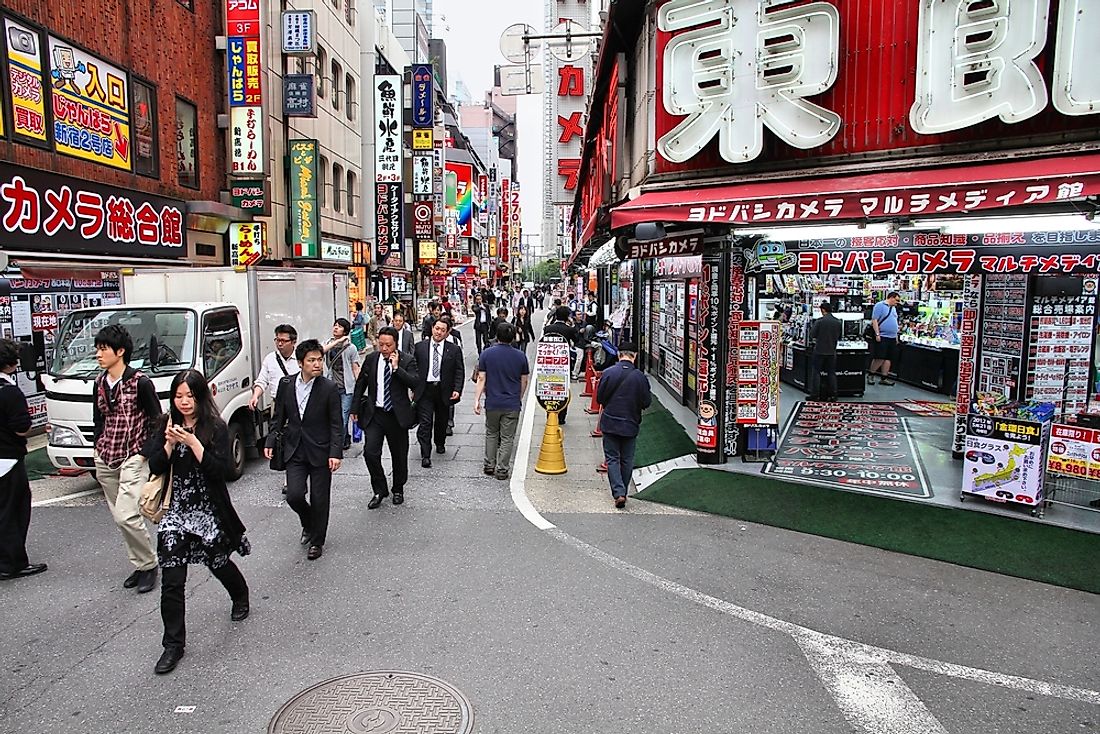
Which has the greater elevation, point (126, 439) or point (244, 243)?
point (244, 243)

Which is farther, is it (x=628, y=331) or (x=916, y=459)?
(x=628, y=331)

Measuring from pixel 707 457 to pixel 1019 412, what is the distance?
321cm

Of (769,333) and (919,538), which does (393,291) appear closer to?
(769,333)

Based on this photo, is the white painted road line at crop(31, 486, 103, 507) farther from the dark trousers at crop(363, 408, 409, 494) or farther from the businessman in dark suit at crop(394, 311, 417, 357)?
the businessman in dark suit at crop(394, 311, 417, 357)

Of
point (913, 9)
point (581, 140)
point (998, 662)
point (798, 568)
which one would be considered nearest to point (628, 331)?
point (581, 140)

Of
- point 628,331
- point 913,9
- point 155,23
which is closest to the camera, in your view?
point 913,9

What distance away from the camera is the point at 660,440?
10484 millimetres

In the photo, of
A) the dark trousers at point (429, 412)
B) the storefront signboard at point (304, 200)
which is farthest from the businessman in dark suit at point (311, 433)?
the storefront signboard at point (304, 200)

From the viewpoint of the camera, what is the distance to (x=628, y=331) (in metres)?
18.3

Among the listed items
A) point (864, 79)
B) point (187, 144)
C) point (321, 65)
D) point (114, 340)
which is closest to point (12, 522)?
point (114, 340)

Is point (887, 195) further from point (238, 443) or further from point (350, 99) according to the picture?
point (350, 99)

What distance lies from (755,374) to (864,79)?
3.48m

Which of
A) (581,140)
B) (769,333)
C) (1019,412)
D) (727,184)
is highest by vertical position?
(581,140)

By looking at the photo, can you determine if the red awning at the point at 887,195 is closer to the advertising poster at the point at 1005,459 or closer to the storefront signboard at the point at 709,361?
the storefront signboard at the point at 709,361
